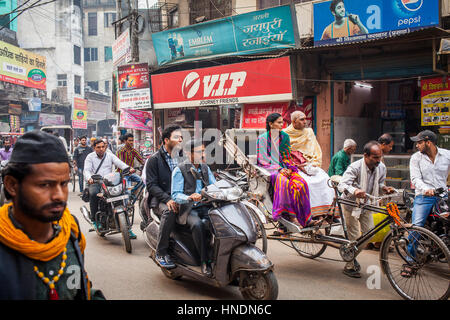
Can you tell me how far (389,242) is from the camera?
4211mm

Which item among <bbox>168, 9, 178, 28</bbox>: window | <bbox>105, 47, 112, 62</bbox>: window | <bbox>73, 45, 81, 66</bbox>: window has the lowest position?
<bbox>168, 9, 178, 28</bbox>: window

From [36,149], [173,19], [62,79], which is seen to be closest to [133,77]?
[173,19]

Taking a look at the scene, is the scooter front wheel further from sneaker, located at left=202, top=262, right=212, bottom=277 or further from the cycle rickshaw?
the cycle rickshaw

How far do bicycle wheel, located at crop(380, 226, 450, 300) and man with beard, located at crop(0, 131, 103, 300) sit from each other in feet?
11.3

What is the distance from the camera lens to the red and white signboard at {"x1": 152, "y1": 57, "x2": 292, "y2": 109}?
1096 cm

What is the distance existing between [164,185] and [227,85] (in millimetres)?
7786

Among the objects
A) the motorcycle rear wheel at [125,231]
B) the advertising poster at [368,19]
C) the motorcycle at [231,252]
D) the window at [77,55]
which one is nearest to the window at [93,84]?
the window at [77,55]

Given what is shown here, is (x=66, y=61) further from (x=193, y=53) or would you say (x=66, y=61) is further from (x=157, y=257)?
(x=157, y=257)

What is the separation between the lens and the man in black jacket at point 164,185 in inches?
176

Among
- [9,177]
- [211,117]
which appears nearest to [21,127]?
[211,117]

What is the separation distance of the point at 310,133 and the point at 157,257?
2.97 metres

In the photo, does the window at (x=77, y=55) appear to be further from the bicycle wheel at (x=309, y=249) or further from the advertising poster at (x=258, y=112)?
the bicycle wheel at (x=309, y=249)

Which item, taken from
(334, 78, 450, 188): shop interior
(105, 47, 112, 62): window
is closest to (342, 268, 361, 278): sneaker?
(334, 78, 450, 188): shop interior

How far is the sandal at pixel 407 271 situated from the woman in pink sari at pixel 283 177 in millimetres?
1265
